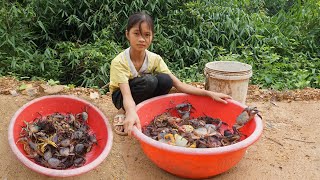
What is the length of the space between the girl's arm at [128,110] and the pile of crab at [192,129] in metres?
0.22

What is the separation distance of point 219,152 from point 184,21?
3.20 metres

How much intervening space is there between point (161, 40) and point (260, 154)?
2.44 meters

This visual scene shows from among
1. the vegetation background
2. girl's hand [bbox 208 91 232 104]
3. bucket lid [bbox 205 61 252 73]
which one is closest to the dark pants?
girl's hand [bbox 208 91 232 104]

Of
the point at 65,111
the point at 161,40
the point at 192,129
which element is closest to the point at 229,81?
the point at 192,129

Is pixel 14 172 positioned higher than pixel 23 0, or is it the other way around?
pixel 23 0

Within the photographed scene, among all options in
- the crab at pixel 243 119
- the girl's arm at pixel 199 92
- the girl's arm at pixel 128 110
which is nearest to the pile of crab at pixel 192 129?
the crab at pixel 243 119

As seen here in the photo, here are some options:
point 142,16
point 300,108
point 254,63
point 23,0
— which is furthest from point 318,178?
point 23,0

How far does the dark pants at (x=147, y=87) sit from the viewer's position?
8.16 ft

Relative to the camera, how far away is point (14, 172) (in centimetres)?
213

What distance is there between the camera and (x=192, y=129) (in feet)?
7.67

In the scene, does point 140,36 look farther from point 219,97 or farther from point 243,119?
point 243,119

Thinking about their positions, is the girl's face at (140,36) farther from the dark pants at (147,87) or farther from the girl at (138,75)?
the dark pants at (147,87)

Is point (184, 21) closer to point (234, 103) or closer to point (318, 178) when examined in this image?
point (234, 103)

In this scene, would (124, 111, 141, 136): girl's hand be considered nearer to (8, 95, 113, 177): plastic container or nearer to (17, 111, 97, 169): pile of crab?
(8, 95, 113, 177): plastic container
